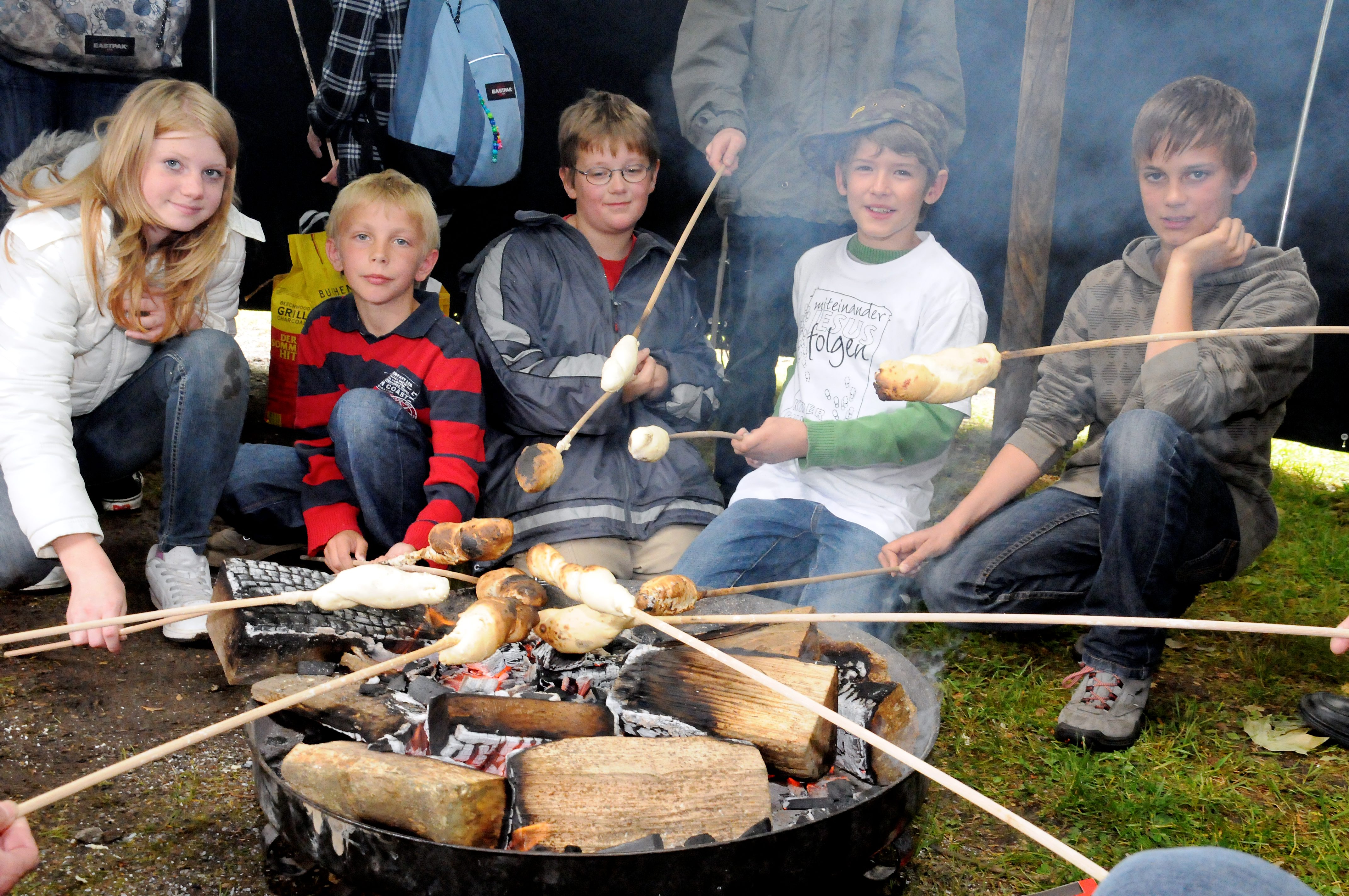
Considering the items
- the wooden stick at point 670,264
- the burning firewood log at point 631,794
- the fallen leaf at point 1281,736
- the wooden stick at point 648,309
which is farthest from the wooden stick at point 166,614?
the fallen leaf at point 1281,736

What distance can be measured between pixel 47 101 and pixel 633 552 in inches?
113

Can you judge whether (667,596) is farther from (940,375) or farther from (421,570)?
(940,375)

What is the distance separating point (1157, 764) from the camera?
8.59 ft

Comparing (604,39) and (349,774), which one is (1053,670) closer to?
(349,774)

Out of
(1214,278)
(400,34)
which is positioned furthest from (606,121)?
(1214,278)

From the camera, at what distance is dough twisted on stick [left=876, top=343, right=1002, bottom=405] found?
7.16ft

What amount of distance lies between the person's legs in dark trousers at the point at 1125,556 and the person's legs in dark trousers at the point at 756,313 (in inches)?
49.0

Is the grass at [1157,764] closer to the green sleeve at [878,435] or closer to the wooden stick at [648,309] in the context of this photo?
the green sleeve at [878,435]

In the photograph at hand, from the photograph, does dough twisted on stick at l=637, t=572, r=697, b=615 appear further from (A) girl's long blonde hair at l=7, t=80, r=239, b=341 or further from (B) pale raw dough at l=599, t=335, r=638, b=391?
(A) girl's long blonde hair at l=7, t=80, r=239, b=341

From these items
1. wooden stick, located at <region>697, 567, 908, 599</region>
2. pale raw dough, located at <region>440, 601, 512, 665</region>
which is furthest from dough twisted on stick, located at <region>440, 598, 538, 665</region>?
wooden stick, located at <region>697, 567, 908, 599</region>

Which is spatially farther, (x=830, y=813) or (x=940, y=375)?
(x=940, y=375)

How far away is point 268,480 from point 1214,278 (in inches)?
117

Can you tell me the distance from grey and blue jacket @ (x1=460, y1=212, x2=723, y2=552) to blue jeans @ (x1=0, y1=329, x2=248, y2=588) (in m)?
0.78

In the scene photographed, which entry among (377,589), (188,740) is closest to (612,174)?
(377,589)
